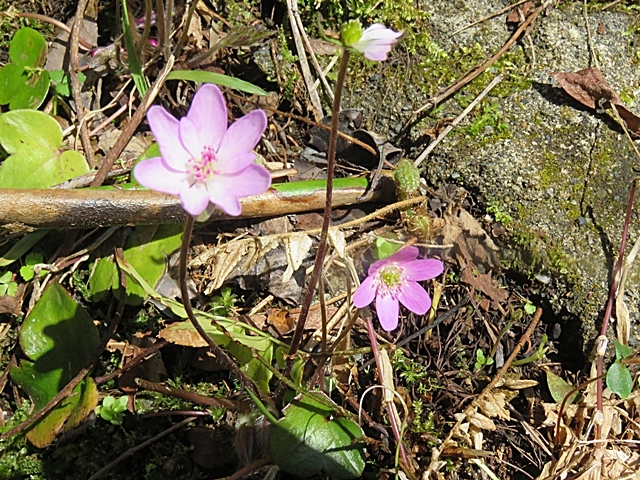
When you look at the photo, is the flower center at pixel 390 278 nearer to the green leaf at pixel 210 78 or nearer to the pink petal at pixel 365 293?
the pink petal at pixel 365 293

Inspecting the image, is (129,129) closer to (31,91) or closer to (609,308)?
(31,91)

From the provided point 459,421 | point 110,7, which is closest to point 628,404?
point 459,421

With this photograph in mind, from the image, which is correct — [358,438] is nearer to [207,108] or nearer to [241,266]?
[241,266]

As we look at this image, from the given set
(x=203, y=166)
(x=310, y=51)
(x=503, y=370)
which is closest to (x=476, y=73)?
(x=310, y=51)

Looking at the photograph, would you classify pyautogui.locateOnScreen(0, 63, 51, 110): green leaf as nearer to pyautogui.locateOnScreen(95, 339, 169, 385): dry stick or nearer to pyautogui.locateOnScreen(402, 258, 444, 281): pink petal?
pyautogui.locateOnScreen(95, 339, 169, 385): dry stick

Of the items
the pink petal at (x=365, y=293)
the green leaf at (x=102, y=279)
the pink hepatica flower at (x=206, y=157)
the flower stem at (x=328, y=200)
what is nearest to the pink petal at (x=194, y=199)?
the pink hepatica flower at (x=206, y=157)
